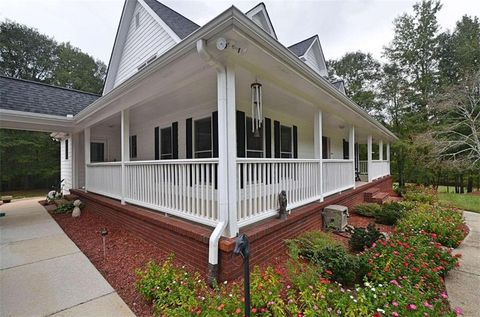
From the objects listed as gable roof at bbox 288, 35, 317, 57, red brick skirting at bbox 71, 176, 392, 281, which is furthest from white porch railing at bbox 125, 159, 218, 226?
gable roof at bbox 288, 35, 317, 57

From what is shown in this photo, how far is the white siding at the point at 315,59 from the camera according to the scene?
1040cm

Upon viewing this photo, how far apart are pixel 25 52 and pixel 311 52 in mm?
28301

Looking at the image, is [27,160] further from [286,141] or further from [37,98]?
[286,141]

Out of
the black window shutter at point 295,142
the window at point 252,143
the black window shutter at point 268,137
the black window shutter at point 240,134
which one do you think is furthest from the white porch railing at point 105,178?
the black window shutter at point 295,142

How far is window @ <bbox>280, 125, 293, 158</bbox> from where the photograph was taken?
7.25 m

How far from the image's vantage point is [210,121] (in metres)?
5.71

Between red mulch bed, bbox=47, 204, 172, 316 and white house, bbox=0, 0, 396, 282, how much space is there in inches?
29.9

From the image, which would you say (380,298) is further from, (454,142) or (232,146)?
(454,142)

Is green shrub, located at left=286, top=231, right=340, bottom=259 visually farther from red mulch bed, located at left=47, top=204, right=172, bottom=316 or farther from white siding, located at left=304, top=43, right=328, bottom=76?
white siding, located at left=304, top=43, right=328, bottom=76

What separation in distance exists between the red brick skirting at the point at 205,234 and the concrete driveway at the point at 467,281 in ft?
7.01

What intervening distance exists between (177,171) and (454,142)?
17144mm

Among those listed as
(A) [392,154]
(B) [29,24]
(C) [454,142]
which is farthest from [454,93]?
(B) [29,24]

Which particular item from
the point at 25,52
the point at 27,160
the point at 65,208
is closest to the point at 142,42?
the point at 65,208

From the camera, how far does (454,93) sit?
44.5ft
